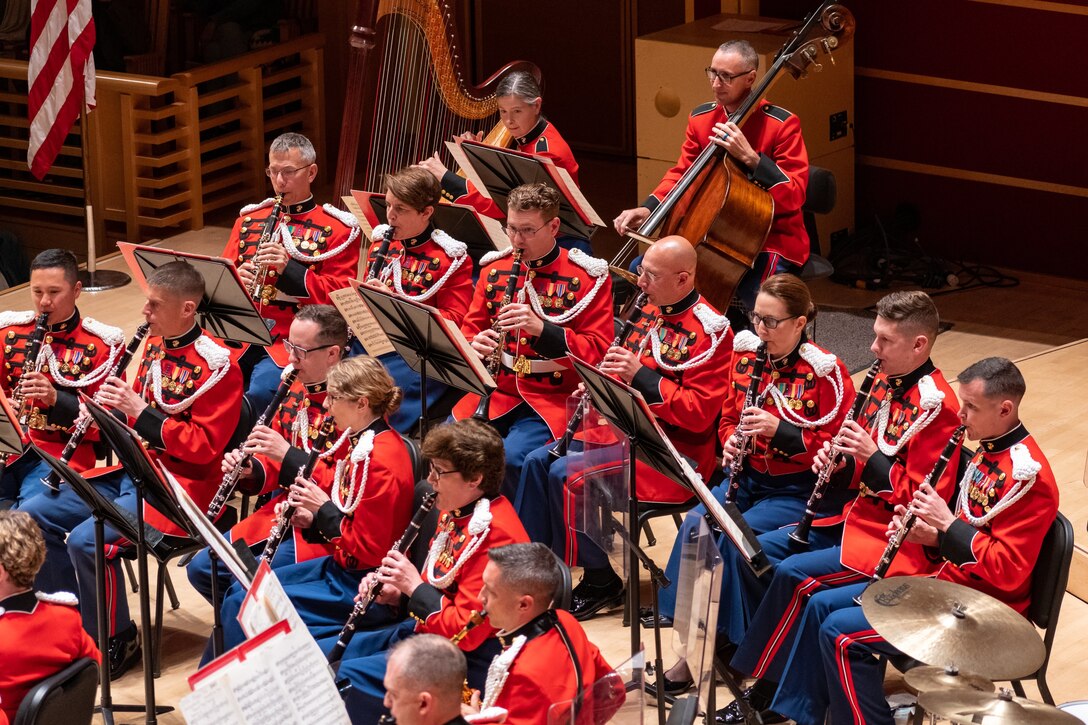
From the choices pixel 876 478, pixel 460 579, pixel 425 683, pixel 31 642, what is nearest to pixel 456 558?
pixel 460 579

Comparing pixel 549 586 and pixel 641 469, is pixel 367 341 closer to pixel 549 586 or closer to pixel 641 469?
pixel 641 469

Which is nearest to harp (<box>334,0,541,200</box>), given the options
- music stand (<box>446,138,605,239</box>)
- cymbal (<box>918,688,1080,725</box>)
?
music stand (<box>446,138,605,239</box>)

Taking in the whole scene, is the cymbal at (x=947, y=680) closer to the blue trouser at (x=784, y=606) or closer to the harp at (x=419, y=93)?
the blue trouser at (x=784, y=606)

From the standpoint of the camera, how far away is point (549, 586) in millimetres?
4285

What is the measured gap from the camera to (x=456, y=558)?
487cm

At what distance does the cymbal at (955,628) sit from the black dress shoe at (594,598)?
6.12 feet

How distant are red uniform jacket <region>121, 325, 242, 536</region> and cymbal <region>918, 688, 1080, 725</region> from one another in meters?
2.91

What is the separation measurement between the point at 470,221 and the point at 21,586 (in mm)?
3151

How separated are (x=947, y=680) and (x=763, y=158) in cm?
313

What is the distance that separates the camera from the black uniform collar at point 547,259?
6.39 metres

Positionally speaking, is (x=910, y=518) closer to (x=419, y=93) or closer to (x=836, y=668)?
(x=836, y=668)

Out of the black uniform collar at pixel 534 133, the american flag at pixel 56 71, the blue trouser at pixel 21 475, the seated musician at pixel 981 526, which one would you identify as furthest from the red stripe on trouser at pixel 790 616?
the american flag at pixel 56 71

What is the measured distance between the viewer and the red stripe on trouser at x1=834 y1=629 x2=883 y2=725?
4902 mm

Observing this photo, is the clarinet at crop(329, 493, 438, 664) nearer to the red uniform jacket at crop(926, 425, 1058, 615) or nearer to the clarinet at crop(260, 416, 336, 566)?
the clarinet at crop(260, 416, 336, 566)
